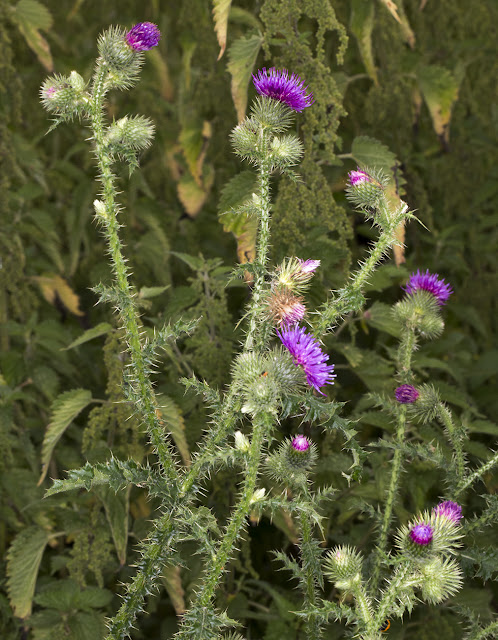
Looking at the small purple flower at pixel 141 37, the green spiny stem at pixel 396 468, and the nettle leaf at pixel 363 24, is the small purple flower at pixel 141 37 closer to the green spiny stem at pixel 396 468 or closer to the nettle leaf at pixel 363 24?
the green spiny stem at pixel 396 468

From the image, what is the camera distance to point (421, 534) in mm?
1585

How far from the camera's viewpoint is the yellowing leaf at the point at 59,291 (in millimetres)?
3232

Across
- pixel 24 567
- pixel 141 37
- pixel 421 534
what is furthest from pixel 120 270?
pixel 24 567

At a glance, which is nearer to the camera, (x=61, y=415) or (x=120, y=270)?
(x=120, y=270)

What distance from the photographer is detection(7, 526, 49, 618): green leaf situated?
8.20 ft

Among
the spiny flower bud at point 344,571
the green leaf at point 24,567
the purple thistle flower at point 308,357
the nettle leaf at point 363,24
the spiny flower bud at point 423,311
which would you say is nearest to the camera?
the purple thistle flower at point 308,357

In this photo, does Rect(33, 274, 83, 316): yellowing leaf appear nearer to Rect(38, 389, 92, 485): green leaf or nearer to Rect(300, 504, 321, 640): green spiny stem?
Rect(38, 389, 92, 485): green leaf

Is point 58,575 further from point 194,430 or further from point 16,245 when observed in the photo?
point 16,245

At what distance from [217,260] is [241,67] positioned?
68 centimetres

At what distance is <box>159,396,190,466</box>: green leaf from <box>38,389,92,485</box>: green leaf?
0.94 feet

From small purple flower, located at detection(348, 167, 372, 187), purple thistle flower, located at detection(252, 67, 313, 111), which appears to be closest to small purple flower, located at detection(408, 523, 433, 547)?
small purple flower, located at detection(348, 167, 372, 187)

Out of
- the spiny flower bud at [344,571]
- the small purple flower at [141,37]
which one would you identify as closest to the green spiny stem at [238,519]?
the spiny flower bud at [344,571]

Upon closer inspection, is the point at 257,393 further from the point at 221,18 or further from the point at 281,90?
the point at 221,18

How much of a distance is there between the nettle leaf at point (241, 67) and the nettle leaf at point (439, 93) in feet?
2.64
